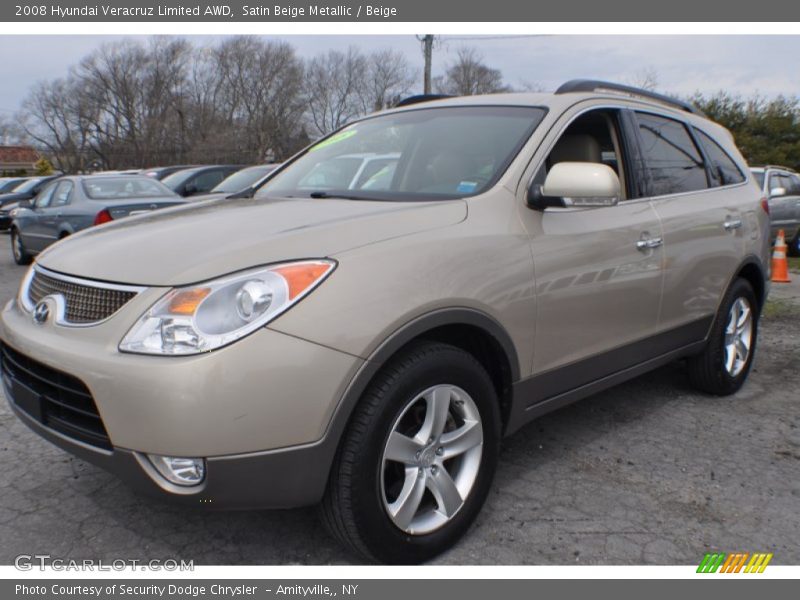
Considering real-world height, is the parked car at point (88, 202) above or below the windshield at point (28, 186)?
above

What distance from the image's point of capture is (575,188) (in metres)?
2.88

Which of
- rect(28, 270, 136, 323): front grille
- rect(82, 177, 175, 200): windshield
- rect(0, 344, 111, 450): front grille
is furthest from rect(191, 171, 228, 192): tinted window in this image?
rect(28, 270, 136, 323): front grille

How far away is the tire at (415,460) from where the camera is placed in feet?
7.50

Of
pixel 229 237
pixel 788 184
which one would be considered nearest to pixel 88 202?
pixel 229 237

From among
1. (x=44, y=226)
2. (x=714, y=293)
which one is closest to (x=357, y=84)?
(x=44, y=226)

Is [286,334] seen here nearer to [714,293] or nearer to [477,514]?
[477,514]

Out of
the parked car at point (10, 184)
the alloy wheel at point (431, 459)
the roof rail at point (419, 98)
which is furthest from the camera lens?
the parked car at point (10, 184)

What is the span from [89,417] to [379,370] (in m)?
0.94

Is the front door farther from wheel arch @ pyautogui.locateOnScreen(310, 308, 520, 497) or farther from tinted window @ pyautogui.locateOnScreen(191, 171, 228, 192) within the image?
tinted window @ pyautogui.locateOnScreen(191, 171, 228, 192)

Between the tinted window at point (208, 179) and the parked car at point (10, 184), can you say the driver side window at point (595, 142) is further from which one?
the parked car at point (10, 184)

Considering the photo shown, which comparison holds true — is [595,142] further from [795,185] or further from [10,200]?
[10,200]

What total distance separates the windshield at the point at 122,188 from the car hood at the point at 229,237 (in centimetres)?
688

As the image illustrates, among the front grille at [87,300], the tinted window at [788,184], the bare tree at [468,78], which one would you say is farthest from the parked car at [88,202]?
the bare tree at [468,78]

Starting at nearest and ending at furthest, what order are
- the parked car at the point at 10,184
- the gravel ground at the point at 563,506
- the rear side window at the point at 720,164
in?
the gravel ground at the point at 563,506 → the rear side window at the point at 720,164 → the parked car at the point at 10,184
